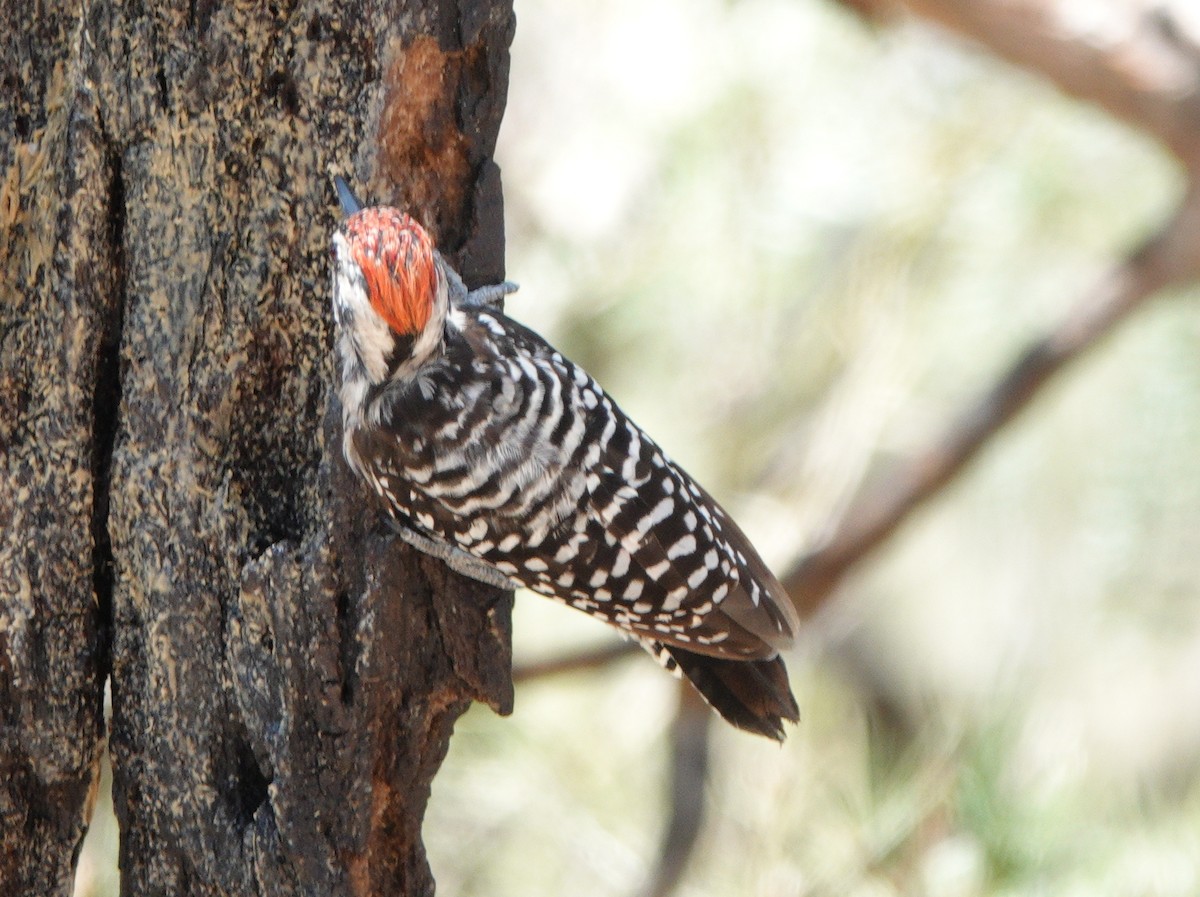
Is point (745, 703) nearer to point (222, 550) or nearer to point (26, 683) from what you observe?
point (222, 550)

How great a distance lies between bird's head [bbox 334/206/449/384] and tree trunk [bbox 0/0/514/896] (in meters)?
0.10

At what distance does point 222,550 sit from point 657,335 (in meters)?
2.47

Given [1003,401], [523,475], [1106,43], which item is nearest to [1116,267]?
[1003,401]

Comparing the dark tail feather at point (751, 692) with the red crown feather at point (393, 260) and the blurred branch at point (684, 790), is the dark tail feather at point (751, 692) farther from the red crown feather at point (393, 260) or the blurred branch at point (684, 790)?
the blurred branch at point (684, 790)

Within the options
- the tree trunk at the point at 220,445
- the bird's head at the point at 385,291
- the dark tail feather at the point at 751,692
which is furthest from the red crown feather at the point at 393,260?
the dark tail feather at the point at 751,692

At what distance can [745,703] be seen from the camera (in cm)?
208

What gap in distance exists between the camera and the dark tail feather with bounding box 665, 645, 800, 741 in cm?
207

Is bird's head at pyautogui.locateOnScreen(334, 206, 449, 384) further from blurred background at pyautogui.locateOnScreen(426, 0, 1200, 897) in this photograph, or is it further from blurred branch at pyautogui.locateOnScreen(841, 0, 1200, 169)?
blurred branch at pyautogui.locateOnScreen(841, 0, 1200, 169)

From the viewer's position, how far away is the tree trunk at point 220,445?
166 centimetres

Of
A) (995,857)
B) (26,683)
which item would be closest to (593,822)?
(995,857)

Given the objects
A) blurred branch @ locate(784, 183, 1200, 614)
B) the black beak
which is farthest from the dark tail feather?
blurred branch @ locate(784, 183, 1200, 614)

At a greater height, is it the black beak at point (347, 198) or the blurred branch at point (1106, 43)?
the blurred branch at point (1106, 43)

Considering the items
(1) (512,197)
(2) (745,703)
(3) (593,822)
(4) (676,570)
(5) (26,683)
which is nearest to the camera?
(5) (26,683)

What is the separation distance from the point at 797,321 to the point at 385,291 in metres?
2.34
